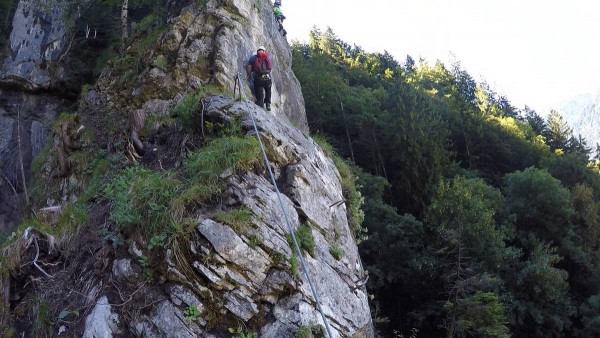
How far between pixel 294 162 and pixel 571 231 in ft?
69.0

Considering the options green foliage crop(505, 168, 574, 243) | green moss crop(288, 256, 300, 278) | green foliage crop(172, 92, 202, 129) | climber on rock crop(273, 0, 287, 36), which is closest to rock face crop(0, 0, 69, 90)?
climber on rock crop(273, 0, 287, 36)

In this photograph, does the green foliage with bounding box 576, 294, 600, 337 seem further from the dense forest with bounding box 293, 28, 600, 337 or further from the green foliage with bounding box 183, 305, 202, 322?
the green foliage with bounding box 183, 305, 202, 322

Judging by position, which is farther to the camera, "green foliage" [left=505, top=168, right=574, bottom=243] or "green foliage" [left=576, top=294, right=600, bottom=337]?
"green foliage" [left=505, top=168, right=574, bottom=243]

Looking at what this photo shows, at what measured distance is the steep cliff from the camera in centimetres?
610

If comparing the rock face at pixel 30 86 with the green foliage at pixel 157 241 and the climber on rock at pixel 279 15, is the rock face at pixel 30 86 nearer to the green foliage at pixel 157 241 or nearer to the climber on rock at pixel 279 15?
the climber on rock at pixel 279 15

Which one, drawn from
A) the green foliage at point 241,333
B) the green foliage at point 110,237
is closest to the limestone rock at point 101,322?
the green foliage at point 110,237

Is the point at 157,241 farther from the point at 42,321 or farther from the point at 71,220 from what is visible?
the point at 71,220

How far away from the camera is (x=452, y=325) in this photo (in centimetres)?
1673

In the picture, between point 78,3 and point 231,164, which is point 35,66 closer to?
point 78,3

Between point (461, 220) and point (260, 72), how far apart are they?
13.0m

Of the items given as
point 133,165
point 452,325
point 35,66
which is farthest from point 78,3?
point 452,325

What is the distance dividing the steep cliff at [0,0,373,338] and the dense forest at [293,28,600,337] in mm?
4651

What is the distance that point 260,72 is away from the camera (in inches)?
431

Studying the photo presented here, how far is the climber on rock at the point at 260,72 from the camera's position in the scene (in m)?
10.9
